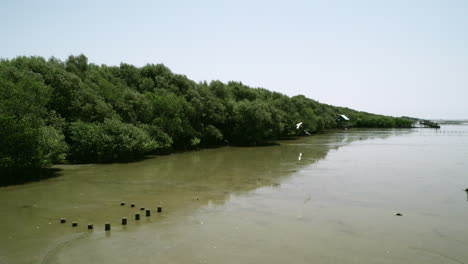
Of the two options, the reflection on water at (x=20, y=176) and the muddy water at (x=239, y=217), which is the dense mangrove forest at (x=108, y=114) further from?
the muddy water at (x=239, y=217)

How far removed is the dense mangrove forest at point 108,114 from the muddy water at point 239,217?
12.0ft

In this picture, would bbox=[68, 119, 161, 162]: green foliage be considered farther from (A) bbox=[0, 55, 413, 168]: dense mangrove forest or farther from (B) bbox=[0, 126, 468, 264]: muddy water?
(B) bbox=[0, 126, 468, 264]: muddy water

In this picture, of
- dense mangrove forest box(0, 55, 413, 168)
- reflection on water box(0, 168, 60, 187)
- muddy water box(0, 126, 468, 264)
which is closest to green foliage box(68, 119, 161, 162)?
dense mangrove forest box(0, 55, 413, 168)

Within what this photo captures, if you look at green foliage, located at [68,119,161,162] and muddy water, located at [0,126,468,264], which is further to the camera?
green foliage, located at [68,119,161,162]

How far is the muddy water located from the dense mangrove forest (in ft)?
12.0

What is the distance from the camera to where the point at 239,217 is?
23.1 metres

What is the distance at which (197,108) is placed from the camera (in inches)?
2621

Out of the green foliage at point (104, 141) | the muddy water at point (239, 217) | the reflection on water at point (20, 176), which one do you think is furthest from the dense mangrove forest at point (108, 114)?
the muddy water at point (239, 217)

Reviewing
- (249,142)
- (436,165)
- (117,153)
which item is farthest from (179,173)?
(249,142)

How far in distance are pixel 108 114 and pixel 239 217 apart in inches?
1244

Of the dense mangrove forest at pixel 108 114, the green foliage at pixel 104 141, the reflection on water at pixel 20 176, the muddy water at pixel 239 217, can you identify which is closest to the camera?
the muddy water at pixel 239 217

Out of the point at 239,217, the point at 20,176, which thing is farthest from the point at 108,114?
the point at 239,217

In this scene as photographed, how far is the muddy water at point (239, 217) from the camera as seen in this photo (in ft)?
56.2

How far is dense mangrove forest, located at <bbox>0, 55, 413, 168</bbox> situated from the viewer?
105ft
